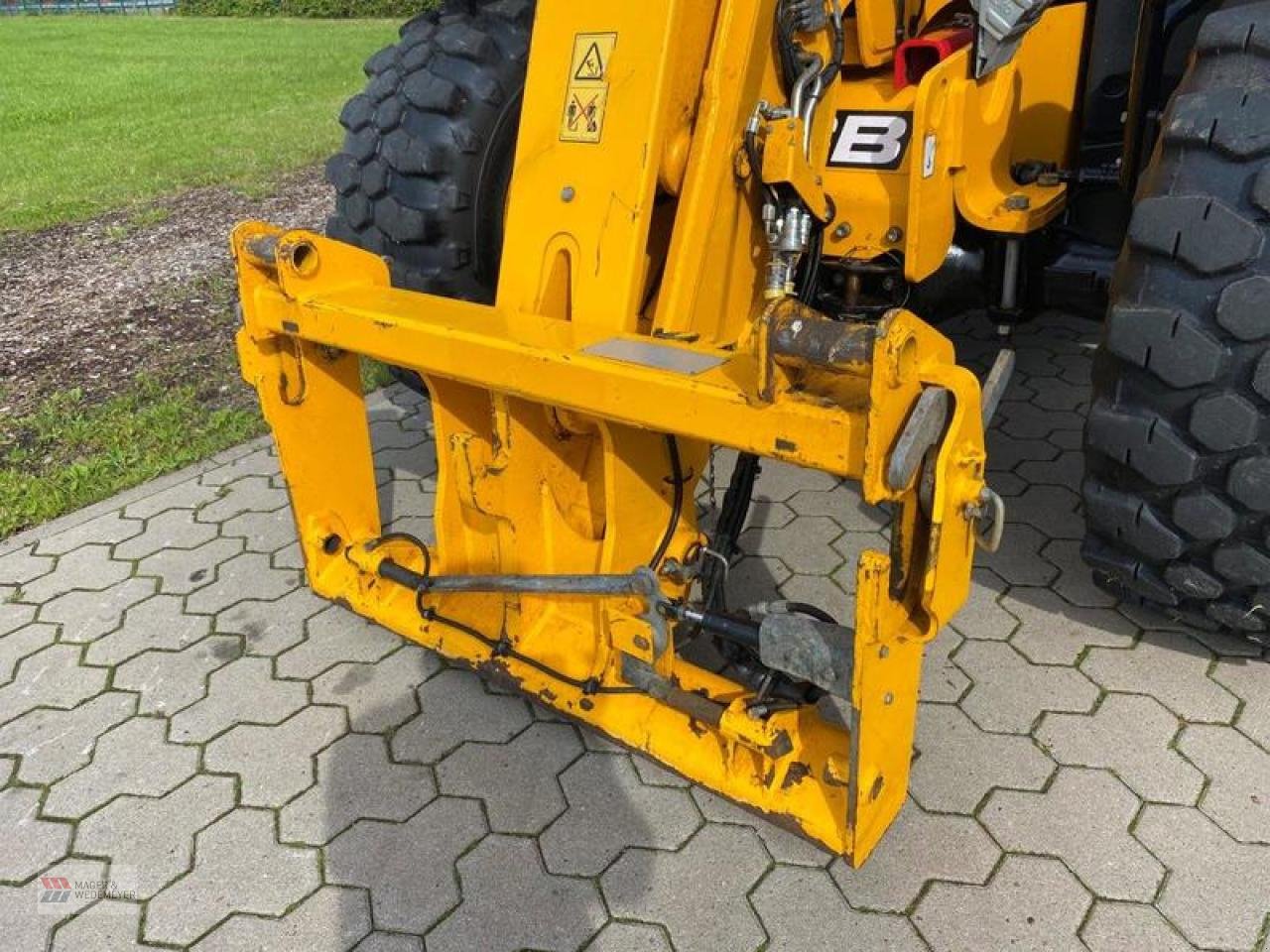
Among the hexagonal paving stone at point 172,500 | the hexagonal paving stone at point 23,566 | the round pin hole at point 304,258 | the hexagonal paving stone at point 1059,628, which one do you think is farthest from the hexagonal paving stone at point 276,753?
the hexagonal paving stone at point 1059,628

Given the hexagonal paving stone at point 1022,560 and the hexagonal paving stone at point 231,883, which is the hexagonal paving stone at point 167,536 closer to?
the hexagonal paving stone at point 231,883

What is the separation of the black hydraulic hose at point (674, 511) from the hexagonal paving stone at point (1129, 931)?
1.19 meters

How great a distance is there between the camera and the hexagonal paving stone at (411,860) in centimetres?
223

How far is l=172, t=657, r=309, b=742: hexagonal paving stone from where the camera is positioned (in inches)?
110

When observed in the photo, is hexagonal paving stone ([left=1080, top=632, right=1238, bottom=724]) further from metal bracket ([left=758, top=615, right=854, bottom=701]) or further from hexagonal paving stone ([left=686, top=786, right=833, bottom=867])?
metal bracket ([left=758, top=615, right=854, bottom=701])

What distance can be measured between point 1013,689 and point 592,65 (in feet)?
6.23

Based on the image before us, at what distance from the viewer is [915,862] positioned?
2264mm

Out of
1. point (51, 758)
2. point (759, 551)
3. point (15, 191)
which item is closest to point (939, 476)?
point (759, 551)

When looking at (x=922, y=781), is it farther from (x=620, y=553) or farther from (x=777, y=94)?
(x=777, y=94)

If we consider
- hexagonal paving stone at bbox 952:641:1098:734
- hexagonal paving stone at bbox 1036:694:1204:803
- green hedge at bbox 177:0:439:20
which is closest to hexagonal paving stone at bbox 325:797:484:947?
hexagonal paving stone at bbox 952:641:1098:734

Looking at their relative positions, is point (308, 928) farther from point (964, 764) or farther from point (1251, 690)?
point (1251, 690)

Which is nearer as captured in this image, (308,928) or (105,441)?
(308,928)

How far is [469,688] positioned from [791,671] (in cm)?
113

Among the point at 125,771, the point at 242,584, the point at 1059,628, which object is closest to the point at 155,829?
the point at 125,771
